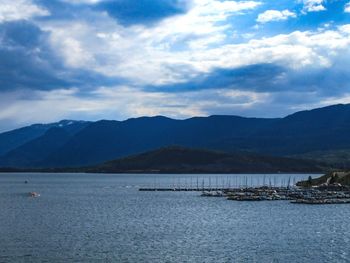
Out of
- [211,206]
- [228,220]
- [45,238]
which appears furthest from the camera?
[211,206]

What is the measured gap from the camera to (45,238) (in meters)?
71.0

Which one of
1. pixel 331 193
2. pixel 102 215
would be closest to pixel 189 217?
pixel 102 215

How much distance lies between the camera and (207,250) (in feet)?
200

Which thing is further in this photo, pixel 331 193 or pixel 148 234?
pixel 331 193

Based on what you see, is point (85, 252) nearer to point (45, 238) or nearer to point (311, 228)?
point (45, 238)

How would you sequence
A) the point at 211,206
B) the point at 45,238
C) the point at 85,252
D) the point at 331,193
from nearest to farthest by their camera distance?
the point at 85,252 < the point at 45,238 < the point at 211,206 < the point at 331,193

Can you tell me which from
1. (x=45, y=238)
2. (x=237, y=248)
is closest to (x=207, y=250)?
(x=237, y=248)

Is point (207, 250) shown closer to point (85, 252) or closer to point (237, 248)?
point (237, 248)

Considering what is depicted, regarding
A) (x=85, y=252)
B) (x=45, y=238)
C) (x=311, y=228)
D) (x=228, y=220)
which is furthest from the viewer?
(x=228, y=220)

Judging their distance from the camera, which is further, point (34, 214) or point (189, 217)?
point (34, 214)

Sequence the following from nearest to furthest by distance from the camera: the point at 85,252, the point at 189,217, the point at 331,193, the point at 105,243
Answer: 1. the point at 85,252
2. the point at 105,243
3. the point at 189,217
4. the point at 331,193

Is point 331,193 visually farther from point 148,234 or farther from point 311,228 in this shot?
point 148,234

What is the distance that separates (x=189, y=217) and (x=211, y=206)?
84.1 feet

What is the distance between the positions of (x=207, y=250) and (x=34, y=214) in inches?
2199
